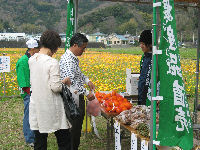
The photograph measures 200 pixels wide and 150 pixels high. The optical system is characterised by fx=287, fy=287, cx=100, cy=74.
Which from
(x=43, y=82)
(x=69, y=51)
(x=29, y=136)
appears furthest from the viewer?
(x=29, y=136)

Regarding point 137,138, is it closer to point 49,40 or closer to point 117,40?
point 49,40

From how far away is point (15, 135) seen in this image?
6.23 m

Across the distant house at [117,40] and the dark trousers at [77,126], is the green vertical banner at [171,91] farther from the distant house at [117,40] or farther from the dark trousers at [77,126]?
the distant house at [117,40]

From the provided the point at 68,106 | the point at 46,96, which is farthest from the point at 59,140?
the point at 46,96

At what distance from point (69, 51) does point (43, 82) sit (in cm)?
79

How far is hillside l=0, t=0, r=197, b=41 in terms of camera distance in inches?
4711

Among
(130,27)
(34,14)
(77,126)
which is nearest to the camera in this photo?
(77,126)

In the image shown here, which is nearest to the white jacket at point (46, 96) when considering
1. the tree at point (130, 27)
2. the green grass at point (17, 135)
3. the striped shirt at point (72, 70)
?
the striped shirt at point (72, 70)

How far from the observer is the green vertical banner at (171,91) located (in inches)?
106

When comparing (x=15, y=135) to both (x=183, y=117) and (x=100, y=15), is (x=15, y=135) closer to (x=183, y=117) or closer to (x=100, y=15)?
(x=183, y=117)

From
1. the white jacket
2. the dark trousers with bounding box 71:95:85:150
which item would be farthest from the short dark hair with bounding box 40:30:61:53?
the dark trousers with bounding box 71:95:85:150

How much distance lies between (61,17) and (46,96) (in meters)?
144

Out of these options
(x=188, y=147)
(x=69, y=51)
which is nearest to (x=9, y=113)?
(x=69, y=51)

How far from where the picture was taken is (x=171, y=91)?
272 cm
